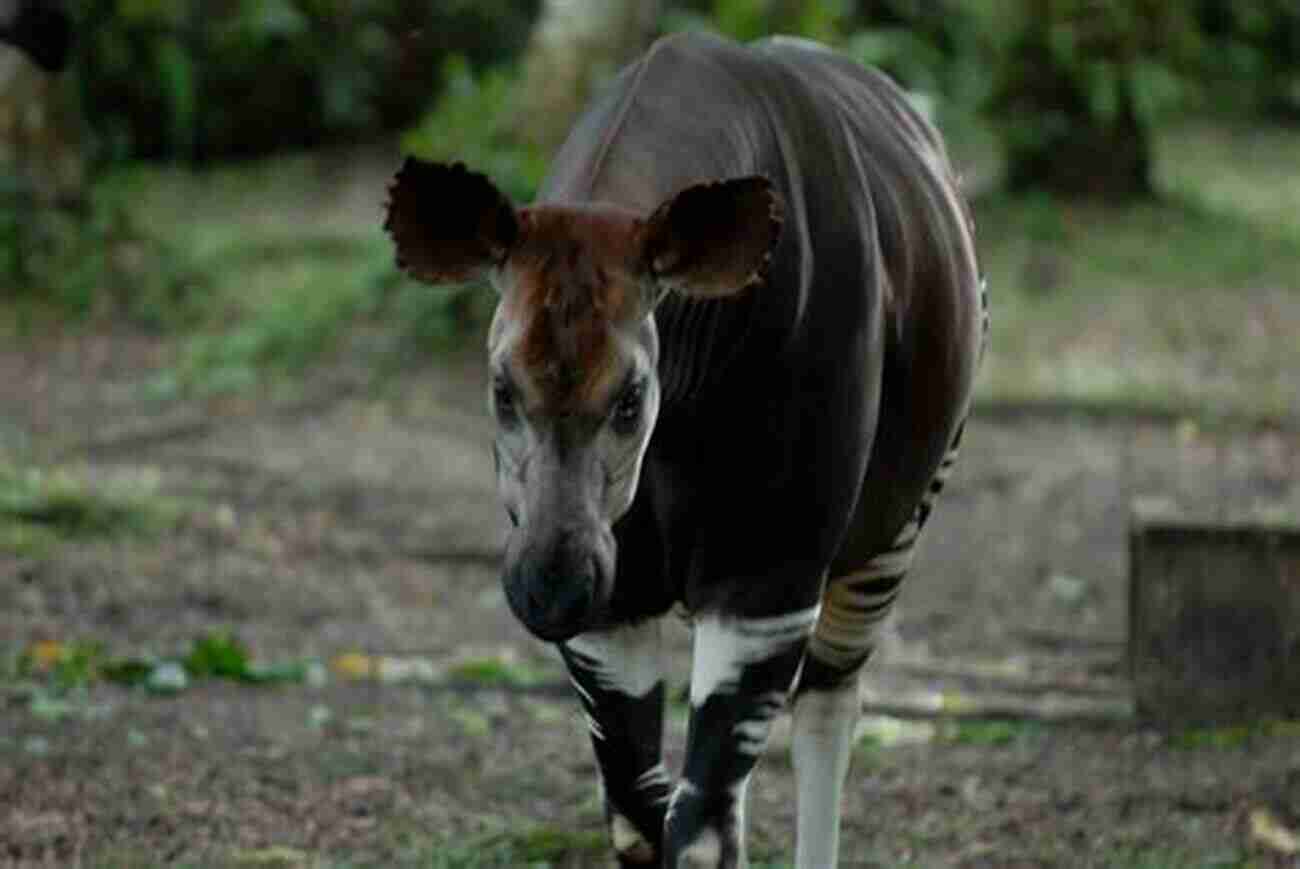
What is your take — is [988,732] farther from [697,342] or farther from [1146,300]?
[1146,300]

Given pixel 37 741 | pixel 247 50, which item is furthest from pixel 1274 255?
pixel 37 741

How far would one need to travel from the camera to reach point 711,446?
3850mm

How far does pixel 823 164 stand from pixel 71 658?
317 centimetres

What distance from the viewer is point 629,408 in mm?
3484

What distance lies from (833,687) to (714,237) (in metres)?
1.51

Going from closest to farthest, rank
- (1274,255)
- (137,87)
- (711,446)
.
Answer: (711,446) → (1274,255) → (137,87)

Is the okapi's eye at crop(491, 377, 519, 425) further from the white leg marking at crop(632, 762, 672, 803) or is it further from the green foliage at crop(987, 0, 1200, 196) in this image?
the green foliage at crop(987, 0, 1200, 196)

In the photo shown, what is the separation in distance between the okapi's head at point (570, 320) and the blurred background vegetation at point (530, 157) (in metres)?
6.22

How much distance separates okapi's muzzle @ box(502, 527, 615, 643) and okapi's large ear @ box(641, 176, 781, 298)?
0.34 meters

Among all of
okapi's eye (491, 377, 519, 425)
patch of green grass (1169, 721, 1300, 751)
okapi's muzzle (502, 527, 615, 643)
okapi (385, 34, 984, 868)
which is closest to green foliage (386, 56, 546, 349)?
patch of green grass (1169, 721, 1300, 751)

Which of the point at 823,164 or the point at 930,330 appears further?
the point at 930,330

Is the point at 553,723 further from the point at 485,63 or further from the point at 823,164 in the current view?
the point at 485,63

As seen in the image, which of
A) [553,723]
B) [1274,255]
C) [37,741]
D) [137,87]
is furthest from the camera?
[137,87]

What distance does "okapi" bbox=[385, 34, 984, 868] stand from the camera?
3.44m
